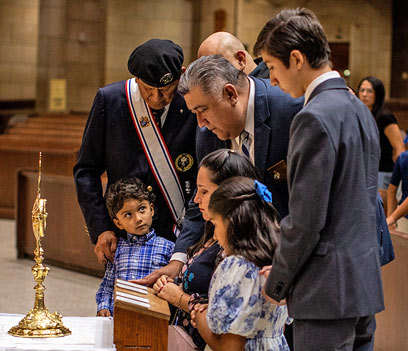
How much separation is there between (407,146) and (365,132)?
682 centimetres

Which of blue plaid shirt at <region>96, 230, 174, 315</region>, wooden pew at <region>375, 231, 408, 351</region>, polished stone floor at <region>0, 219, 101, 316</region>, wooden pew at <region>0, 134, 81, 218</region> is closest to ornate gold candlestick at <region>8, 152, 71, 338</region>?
blue plaid shirt at <region>96, 230, 174, 315</region>

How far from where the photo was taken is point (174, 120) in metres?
3.46

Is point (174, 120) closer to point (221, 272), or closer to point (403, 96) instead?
point (221, 272)

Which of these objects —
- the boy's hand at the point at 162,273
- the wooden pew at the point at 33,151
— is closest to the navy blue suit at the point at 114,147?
the boy's hand at the point at 162,273

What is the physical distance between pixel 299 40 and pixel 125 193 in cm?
135

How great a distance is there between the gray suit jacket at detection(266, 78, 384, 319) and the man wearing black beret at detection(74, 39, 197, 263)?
131cm

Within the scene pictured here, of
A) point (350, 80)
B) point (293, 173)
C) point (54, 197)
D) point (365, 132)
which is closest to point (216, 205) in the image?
point (293, 173)

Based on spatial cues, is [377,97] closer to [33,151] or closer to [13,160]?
[33,151]

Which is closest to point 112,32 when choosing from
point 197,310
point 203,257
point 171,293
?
point 203,257

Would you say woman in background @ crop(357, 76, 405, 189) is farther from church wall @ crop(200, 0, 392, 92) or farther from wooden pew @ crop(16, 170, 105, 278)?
church wall @ crop(200, 0, 392, 92)

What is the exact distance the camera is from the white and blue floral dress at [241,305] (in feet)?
7.76

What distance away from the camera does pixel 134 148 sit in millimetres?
3438

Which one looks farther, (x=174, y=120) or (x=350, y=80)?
(x=350, y=80)

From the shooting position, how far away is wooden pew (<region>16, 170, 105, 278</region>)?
7340mm
